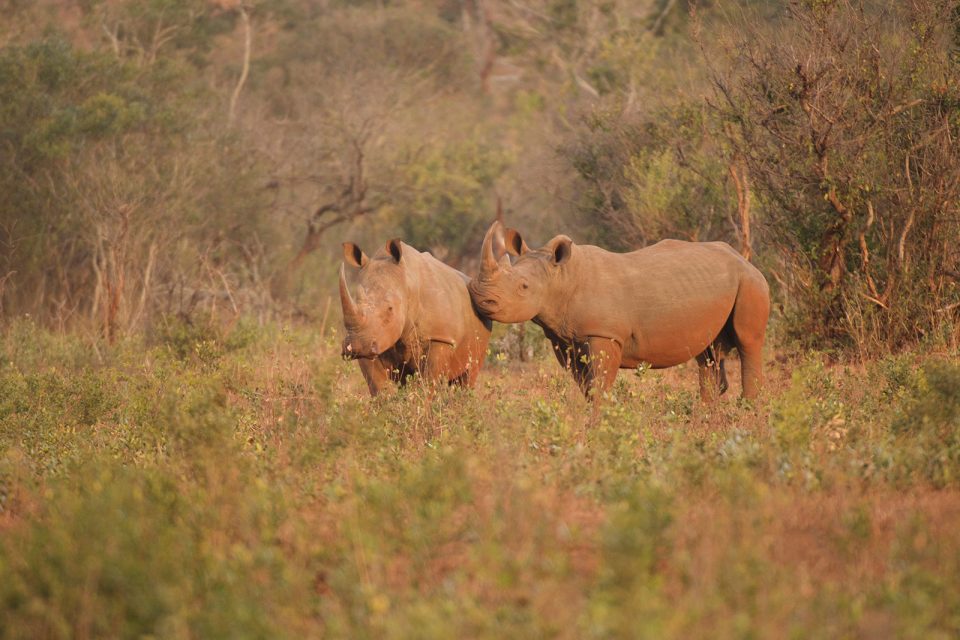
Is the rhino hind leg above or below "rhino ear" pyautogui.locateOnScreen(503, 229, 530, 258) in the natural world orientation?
below

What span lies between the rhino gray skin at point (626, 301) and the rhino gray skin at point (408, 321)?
280 mm

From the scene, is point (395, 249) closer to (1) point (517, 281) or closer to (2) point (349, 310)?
(2) point (349, 310)

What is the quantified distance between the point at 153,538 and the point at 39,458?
3936 millimetres

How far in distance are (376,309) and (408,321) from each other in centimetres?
39

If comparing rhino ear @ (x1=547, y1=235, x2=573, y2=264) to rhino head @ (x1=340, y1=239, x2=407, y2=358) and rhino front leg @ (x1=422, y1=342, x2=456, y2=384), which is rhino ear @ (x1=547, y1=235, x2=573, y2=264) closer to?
rhino front leg @ (x1=422, y1=342, x2=456, y2=384)

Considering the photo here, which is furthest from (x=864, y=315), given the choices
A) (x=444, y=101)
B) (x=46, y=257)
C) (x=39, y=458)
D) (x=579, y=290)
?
(x=444, y=101)

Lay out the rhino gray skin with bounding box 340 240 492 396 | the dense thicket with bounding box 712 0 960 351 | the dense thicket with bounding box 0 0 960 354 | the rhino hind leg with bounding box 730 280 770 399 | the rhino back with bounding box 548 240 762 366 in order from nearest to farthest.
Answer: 1. the rhino gray skin with bounding box 340 240 492 396
2. the rhino back with bounding box 548 240 762 366
3. the rhino hind leg with bounding box 730 280 770 399
4. the dense thicket with bounding box 712 0 960 351
5. the dense thicket with bounding box 0 0 960 354

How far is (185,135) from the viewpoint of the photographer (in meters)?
22.0

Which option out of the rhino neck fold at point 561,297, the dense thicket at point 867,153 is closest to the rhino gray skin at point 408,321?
the rhino neck fold at point 561,297

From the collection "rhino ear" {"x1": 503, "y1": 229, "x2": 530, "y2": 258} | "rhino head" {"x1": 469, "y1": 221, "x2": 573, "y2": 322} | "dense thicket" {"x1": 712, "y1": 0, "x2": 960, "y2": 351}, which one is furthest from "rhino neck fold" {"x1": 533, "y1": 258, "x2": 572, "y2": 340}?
"dense thicket" {"x1": 712, "y1": 0, "x2": 960, "y2": 351}

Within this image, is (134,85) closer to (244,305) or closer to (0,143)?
(0,143)

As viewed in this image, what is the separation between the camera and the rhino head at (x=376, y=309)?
9.07 m

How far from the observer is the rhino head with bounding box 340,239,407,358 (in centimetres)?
907

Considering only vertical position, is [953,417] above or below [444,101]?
above
